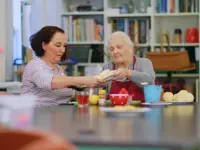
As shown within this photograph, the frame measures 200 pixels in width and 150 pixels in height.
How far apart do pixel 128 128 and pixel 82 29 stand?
4.63 meters

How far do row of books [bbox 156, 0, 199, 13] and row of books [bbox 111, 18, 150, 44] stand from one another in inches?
9.4

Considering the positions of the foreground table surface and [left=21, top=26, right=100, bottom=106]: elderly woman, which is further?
[left=21, top=26, right=100, bottom=106]: elderly woman

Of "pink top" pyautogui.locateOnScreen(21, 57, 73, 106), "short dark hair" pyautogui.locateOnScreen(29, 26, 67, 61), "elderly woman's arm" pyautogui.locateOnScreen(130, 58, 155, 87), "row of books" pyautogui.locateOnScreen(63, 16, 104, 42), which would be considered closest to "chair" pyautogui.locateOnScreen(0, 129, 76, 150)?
"pink top" pyautogui.locateOnScreen(21, 57, 73, 106)

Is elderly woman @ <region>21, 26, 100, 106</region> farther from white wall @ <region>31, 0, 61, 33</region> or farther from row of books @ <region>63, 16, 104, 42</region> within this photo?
row of books @ <region>63, 16, 104, 42</region>

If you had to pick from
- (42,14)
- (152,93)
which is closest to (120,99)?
(152,93)

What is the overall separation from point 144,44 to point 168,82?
575 mm

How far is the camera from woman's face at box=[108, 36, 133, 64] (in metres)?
3.87

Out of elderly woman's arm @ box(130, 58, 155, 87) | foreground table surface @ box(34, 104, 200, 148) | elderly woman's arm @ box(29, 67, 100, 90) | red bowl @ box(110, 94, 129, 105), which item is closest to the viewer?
foreground table surface @ box(34, 104, 200, 148)

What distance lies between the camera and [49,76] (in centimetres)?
326

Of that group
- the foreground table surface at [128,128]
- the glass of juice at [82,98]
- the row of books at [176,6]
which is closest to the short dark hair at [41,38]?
the glass of juice at [82,98]

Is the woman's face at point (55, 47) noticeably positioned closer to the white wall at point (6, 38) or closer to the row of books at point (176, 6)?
the white wall at point (6, 38)

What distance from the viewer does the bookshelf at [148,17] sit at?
20.3 ft

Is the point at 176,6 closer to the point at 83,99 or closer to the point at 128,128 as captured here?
the point at 83,99

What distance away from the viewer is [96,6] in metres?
6.61
